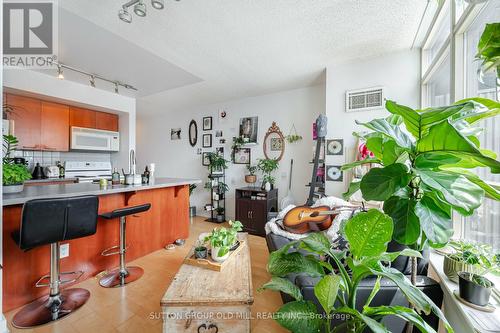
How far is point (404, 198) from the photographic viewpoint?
664 mm

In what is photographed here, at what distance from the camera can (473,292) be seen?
0.91m

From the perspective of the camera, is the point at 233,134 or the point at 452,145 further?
the point at 233,134

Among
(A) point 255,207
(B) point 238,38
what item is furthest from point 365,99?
(A) point 255,207

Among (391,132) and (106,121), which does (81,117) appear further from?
(391,132)

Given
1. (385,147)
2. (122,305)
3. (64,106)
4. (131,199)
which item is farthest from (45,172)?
(385,147)

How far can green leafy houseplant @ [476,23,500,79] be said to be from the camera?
54 centimetres

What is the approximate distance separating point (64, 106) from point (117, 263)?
301cm

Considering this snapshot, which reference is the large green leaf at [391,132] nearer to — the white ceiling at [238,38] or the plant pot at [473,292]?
the plant pot at [473,292]

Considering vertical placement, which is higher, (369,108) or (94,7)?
(94,7)

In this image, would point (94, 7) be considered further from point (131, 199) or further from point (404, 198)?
point (404, 198)

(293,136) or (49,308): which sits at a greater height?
(293,136)

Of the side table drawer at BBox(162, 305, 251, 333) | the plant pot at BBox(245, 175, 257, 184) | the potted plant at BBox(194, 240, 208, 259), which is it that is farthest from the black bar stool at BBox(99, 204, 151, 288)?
the plant pot at BBox(245, 175, 257, 184)

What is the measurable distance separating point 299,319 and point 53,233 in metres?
1.82

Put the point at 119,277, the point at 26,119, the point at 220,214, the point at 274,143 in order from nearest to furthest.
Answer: the point at 119,277, the point at 26,119, the point at 274,143, the point at 220,214
